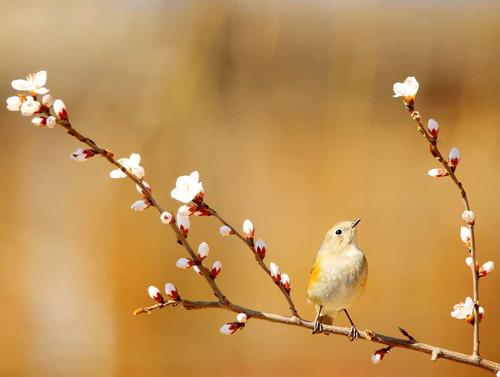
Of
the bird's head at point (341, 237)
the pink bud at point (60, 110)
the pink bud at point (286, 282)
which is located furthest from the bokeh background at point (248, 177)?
the pink bud at point (60, 110)

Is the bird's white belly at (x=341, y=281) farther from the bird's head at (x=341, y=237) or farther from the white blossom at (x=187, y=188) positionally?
the white blossom at (x=187, y=188)

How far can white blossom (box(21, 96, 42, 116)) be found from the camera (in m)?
0.65

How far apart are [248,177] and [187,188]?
2.17m

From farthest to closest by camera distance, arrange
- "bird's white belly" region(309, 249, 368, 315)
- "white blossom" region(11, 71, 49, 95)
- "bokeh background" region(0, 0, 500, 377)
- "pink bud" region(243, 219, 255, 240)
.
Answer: "bokeh background" region(0, 0, 500, 377)
"bird's white belly" region(309, 249, 368, 315)
"pink bud" region(243, 219, 255, 240)
"white blossom" region(11, 71, 49, 95)

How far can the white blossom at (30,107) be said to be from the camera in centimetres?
65

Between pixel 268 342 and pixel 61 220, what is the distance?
3.01ft

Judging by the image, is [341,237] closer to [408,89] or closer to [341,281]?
[341,281]

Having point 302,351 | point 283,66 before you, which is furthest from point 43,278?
point 283,66

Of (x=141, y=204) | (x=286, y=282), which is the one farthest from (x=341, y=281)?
(x=141, y=204)

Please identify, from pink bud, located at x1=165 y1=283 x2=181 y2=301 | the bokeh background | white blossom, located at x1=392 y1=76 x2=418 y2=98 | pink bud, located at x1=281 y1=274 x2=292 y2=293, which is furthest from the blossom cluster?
the bokeh background

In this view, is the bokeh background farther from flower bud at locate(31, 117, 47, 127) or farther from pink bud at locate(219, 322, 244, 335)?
flower bud at locate(31, 117, 47, 127)

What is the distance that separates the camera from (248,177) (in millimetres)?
2832

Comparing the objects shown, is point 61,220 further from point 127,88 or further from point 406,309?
point 406,309

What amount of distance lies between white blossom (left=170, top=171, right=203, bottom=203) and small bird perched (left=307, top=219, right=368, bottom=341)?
13.4 inches
